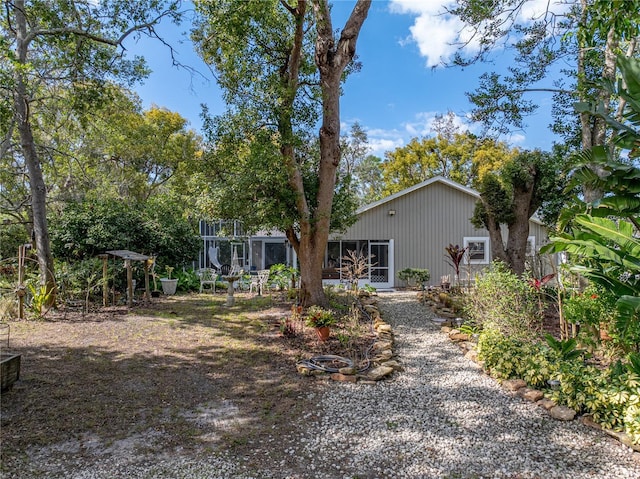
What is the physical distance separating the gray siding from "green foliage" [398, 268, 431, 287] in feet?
3.46

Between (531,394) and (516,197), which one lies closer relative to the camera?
(531,394)

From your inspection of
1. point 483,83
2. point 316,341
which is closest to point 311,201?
point 316,341

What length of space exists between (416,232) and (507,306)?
10015 mm

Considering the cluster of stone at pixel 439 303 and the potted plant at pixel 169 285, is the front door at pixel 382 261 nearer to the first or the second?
the cluster of stone at pixel 439 303

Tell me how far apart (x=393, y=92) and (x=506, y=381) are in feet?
41.6

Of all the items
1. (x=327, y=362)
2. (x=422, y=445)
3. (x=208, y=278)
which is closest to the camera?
(x=422, y=445)

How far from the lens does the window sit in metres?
15.6

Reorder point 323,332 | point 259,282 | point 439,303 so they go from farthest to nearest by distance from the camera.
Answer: point 259,282, point 439,303, point 323,332

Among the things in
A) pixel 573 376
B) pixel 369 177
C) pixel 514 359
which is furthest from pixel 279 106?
pixel 369 177

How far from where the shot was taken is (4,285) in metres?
10.4

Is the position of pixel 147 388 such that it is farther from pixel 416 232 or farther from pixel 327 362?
pixel 416 232

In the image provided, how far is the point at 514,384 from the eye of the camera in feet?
15.4

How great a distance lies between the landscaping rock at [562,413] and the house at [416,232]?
11.7 m

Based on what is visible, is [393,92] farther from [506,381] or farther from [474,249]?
[506,381]
